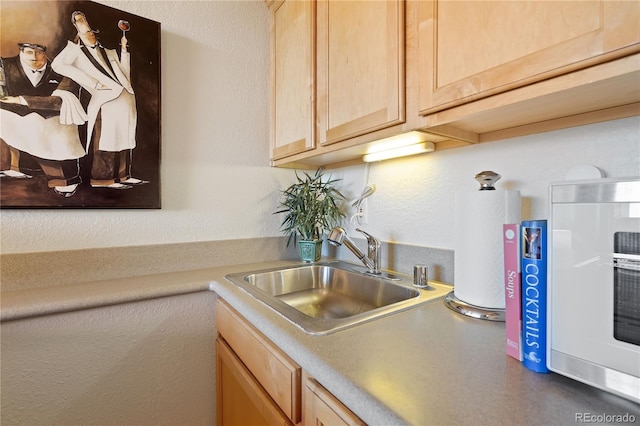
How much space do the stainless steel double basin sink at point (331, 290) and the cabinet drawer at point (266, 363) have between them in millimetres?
98

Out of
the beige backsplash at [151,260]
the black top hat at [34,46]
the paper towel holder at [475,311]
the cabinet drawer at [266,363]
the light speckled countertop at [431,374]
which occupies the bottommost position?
the cabinet drawer at [266,363]

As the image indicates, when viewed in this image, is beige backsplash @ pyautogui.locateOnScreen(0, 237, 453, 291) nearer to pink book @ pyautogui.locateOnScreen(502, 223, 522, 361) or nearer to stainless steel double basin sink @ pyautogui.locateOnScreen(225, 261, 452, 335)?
stainless steel double basin sink @ pyautogui.locateOnScreen(225, 261, 452, 335)

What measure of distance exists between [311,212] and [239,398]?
80cm

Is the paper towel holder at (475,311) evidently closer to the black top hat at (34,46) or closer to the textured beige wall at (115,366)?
the textured beige wall at (115,366)

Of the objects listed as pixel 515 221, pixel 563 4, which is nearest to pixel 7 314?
pixel 515 221

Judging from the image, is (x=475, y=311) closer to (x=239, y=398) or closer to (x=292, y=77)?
(x=239, y=398)

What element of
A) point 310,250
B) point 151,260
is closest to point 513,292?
point 310,250

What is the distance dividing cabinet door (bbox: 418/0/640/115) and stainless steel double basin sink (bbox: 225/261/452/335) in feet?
1.92

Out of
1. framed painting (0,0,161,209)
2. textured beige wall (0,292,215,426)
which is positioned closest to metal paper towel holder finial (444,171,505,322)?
textured beige wall (0,292,215,426)

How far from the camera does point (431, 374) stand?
1.54 ft

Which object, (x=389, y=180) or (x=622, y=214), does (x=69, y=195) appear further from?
(x=622, y=214)

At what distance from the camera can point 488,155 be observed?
2.99 feet

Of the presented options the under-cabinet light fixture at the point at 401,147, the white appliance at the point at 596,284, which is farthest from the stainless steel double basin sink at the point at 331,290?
the under-cabinet light fixture at the point at 401,147

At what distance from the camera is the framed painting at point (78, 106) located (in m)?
0.98
